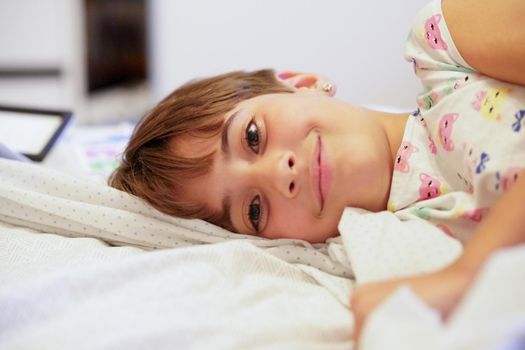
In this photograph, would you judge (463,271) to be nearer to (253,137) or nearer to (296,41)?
(253,137)

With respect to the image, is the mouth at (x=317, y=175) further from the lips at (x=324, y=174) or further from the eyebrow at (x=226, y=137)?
the eyebrow at (x=226, y=137)

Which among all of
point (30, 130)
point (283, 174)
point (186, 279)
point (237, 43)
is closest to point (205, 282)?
point (186, 279)

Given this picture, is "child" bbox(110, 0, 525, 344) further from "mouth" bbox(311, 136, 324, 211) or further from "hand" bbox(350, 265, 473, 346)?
"hand" bbox(350, 265, 473, 346)

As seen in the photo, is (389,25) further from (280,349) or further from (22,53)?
(280,349)

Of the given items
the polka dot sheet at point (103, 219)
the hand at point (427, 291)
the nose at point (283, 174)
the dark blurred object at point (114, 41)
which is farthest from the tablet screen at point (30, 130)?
the dark blurred object at point (114, 41)

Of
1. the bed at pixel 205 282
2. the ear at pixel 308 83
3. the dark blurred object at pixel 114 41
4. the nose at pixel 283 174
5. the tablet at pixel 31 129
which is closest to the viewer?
the bed at pixel 205 282

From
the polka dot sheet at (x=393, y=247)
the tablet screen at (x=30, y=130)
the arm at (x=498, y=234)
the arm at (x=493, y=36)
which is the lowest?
the tablet screen at (x=30, y=130)

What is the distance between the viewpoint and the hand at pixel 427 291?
0.56m

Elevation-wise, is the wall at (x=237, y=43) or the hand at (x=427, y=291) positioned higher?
the hand at (x=427, y=291)

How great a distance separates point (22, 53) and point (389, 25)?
1846 mm

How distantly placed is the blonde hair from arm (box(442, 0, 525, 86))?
1.02 ft

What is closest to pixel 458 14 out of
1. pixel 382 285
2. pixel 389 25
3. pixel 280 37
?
pixel 382 285

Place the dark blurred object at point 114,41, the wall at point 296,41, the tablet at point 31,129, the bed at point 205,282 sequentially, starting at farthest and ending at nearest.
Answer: the dark blurred object at point 114,41 < the wall at point 296,41 < the tablet at point 31,129 < the bed at point 205,282

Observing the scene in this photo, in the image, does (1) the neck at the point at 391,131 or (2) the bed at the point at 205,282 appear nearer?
(2) the bed at the point at 205,282
